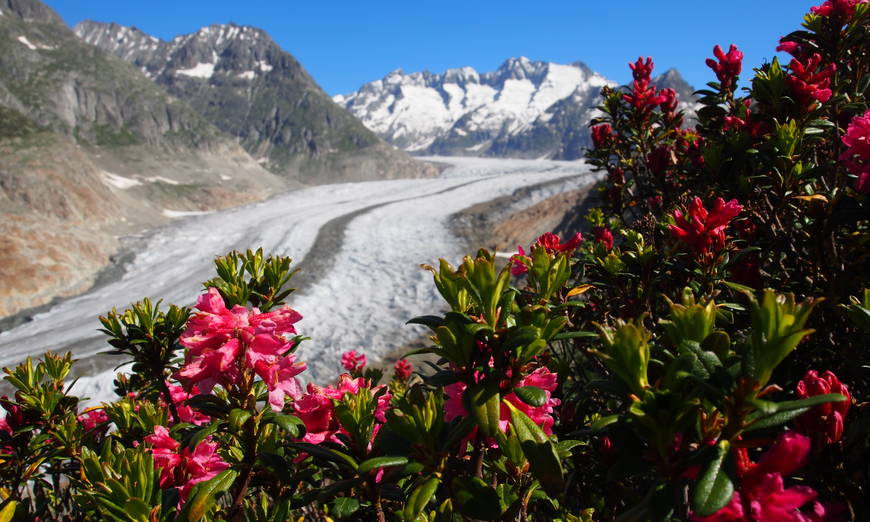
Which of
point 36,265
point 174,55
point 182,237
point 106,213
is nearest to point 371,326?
point 36,265

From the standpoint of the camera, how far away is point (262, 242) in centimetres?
1400

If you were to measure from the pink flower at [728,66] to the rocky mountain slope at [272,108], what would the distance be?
4444cm

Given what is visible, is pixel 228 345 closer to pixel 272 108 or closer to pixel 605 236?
pixel 605 236

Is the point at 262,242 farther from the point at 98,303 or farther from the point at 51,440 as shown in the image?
the point at 51,440

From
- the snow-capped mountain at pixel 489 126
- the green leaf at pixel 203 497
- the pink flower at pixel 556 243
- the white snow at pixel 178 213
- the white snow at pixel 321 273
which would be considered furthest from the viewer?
the snow-capped mountain at pixel 489 126

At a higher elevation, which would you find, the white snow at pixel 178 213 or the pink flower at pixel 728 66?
the pink flower at pixel 728 66

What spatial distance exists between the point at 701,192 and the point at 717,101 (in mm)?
535

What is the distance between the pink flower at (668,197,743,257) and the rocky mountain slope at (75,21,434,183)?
45604 mm

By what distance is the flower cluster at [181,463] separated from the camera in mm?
1305

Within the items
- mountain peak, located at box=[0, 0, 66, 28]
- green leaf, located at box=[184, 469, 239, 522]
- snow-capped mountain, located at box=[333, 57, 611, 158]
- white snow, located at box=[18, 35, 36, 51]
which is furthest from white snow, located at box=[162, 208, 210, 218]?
snow-capped mountain, located at box=[333, 57, 611, 158]

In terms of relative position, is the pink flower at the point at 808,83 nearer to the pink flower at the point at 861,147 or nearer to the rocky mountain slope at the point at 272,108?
the pink flower at the point at 861,147

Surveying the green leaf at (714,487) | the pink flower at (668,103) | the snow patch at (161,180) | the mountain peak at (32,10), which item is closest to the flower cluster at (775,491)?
the green leaf at (714,487)

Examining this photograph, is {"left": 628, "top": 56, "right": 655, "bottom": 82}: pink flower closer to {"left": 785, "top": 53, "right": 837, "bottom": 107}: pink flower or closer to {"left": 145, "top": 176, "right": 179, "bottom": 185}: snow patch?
{"left": 785, "top": 53, "right": 837, "bottom": 107}: pink flower

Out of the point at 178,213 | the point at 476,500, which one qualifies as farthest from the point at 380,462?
the point at 178,213
